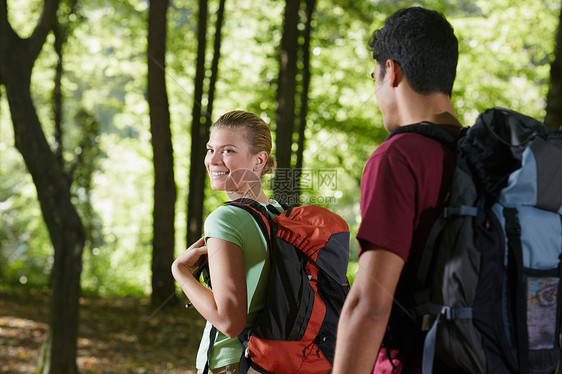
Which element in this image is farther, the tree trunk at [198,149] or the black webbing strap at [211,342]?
the tree trunk at [198,149]

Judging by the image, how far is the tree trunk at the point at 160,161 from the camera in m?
11.0

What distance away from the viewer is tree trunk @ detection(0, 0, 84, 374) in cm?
619

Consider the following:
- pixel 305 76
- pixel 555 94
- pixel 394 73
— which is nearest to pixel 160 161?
pixel 305 76

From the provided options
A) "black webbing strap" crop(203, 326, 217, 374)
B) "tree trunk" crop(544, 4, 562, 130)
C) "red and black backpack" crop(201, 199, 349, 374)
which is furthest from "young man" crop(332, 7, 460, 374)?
"tree trunk" crop(544, 4, 562, 130)

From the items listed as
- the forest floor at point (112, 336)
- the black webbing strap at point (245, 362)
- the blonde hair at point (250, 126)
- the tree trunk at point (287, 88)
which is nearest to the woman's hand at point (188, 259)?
the black webbing strap at point (245, 362)

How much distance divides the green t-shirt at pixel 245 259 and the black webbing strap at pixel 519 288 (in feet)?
3.06

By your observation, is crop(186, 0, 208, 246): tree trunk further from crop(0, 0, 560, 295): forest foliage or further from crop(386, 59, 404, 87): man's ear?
crop(386, 59, 404, 87): man's ear

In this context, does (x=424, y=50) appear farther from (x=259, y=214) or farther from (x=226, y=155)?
(x=226, y=155)

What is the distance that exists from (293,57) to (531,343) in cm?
1103

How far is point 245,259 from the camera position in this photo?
7.07 ft

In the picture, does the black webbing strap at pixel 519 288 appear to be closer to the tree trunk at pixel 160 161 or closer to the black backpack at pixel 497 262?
the black backpack at pixel 497 262

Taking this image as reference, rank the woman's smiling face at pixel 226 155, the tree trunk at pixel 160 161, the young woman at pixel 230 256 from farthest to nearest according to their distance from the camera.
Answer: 1. the tree trunk at pixel 160 161
2. the woman's smiling face at pixel 226 155
3. the young woman at pixel 230 256

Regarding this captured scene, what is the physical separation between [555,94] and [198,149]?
31.9 ft

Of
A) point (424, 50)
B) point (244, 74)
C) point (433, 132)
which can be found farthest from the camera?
point (244, 74)
